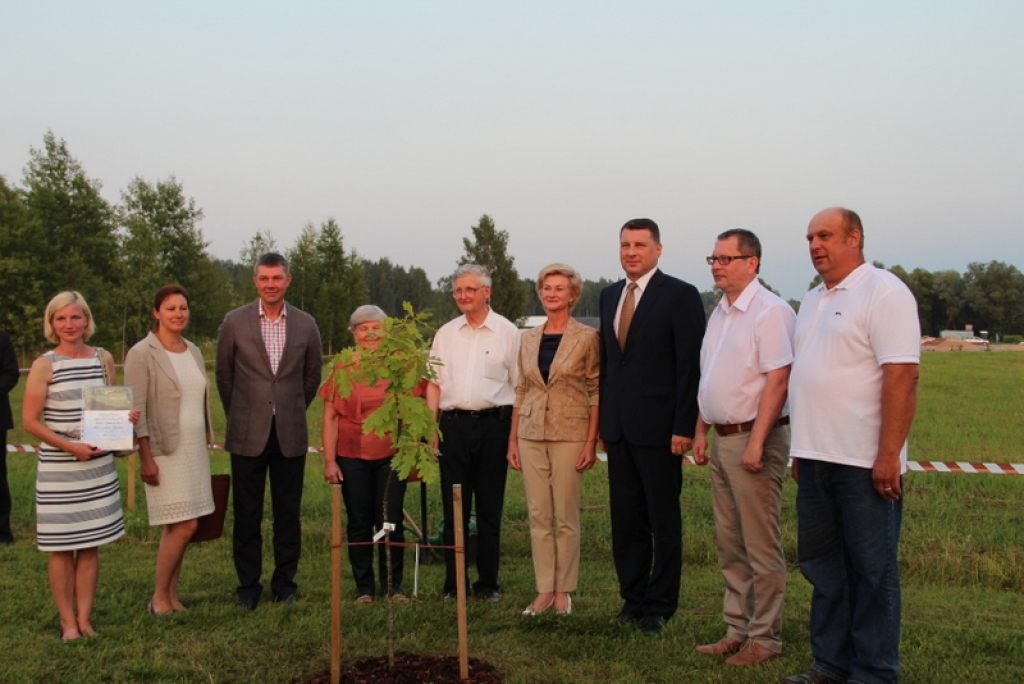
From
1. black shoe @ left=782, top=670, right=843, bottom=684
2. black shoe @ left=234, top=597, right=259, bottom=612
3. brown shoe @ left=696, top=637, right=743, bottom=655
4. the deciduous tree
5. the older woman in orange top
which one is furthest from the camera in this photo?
the deciduous tree

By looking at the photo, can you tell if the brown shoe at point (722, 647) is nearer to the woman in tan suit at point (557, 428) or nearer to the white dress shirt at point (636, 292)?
the woman in tan suit at point (557, 428)

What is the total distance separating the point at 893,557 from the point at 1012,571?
3.64 m

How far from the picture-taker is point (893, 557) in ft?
14.4

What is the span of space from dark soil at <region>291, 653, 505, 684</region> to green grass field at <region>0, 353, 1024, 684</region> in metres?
0.17

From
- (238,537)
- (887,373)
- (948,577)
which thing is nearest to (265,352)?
(238,537)

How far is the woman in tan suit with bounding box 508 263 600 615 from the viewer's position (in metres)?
6.18

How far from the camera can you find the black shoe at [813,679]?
4.60m

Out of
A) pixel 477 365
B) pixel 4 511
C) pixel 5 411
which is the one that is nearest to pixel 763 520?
pixel 477 365

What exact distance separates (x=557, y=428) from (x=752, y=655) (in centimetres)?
191

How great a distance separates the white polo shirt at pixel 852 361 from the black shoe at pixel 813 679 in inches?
43.7

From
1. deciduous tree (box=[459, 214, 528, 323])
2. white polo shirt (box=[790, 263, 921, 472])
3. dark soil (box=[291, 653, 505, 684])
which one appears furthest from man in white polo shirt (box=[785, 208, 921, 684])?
deciduous tree (box=[459, 214, 528, 323])

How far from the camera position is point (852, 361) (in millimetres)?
4414

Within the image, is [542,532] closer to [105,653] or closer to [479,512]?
[479,512]

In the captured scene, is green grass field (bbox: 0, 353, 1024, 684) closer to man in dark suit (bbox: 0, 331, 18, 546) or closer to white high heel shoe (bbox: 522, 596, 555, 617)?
white high heel shoe (bbox: 522, 596, 555, 617)
